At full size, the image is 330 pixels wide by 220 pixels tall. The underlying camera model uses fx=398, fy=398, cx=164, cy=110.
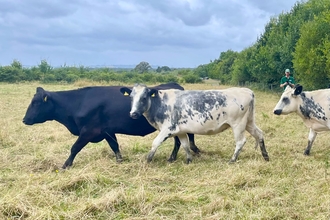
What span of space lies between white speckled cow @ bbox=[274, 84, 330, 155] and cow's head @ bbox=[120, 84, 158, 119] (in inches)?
115

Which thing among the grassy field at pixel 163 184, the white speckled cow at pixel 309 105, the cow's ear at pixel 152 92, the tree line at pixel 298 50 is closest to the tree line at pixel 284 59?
the tree line at pixel 298 50

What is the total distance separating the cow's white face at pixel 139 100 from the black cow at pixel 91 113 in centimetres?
44

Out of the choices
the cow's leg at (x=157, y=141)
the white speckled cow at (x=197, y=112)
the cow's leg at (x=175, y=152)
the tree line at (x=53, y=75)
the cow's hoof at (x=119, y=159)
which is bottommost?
the tree line at (x=53, y=75)

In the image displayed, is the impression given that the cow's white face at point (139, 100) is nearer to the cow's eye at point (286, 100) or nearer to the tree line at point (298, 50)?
the cow's eye at point (286, 100)

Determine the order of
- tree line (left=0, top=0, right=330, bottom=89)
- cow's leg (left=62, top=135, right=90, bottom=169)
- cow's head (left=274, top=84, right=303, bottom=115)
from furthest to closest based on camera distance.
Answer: tree line (left=0, top=0, right=330, bottom=89) < cow's head (left=274, top=84, right=303, bottom=115) < cow's leg (left=62, top=135, right=90, bottom=169)

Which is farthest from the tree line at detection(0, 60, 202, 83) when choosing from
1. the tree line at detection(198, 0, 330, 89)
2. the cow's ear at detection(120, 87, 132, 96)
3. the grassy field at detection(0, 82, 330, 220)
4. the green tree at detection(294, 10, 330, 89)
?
the cow's ear at detection(120, 87, 132, 96)

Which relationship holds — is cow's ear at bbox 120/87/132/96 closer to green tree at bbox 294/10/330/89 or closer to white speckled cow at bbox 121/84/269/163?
white speckled cow at bbox 121/84/269/163

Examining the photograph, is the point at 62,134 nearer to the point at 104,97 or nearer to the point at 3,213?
the point at 104,97

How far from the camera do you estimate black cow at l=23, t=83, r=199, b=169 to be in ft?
25.6

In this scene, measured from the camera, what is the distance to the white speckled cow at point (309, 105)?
27.8 feet

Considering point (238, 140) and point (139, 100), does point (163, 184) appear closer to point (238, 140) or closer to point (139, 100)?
point (139, 100)

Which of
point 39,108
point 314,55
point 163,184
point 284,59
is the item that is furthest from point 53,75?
point 163,184

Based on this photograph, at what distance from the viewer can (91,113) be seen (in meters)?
7.80

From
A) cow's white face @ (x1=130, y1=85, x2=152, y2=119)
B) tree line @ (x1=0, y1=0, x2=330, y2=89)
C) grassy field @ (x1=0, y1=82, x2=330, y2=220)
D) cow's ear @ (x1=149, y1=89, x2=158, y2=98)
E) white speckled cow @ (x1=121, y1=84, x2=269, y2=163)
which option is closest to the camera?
grassy field @ (x1=0, y1=82, x2=330, y2=220)
